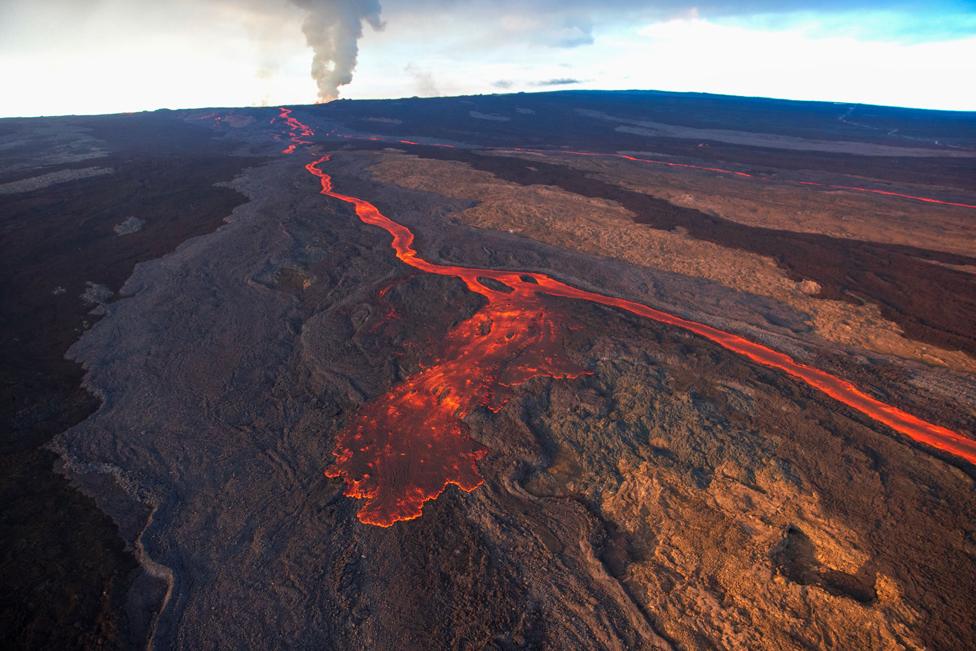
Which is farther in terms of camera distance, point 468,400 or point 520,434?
point 468,400

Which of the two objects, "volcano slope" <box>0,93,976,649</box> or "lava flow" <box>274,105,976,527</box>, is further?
"lava flow" <box>274,105,976,527</box>

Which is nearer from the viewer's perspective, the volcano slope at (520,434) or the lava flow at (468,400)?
the volcano slope at (520,434)

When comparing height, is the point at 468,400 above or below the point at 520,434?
above

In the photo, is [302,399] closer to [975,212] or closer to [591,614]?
[591,614]
